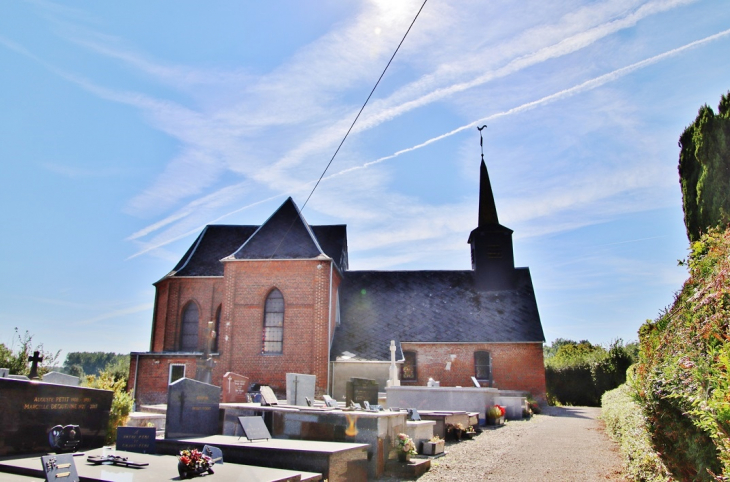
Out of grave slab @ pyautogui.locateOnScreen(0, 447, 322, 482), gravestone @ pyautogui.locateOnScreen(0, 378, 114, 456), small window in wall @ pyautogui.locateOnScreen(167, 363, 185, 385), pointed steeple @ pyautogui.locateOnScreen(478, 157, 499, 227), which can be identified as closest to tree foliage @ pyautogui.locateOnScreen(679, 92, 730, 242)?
grave slab @ pyautogui.locateOnScreen(0, 447, 322, 482)

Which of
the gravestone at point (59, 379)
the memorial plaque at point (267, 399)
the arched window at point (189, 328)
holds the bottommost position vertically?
the memorial plaque at point (267, 399)

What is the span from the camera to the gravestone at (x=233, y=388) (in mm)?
17531

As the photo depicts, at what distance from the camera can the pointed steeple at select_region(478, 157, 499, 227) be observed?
29406mm

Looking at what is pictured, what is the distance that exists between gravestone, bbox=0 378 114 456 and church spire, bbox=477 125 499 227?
2357 cm

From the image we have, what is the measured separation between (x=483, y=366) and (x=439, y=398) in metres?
9.23

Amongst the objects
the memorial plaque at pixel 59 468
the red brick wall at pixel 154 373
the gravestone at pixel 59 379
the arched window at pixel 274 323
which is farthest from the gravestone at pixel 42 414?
the red brick wall at pixel 154 373

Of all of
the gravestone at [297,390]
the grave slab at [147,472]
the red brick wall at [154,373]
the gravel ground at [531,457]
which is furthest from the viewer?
the red brick wall at [154,373]

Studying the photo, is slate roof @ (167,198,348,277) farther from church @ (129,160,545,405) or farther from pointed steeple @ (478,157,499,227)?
pointed steeple @ (478,157,499,227)

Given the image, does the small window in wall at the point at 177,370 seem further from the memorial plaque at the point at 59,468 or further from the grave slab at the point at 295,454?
the memorial plaque at the point at 59,468

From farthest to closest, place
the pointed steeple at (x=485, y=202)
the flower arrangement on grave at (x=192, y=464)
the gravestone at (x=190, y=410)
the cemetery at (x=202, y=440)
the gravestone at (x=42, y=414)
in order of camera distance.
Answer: the pointed steeple at (x=485, y=202)
the gravestone at (x=190, y=410)
the gravestone at (x=42, y=414)
the cemetery at (x=202, y=440)
the flower arrangement on grave at (x=192, y=464)

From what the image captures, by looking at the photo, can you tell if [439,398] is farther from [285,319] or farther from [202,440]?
[202,440]

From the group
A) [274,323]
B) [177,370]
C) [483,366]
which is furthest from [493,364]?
[177,370]

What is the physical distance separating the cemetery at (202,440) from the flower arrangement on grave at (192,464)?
0.01 meters

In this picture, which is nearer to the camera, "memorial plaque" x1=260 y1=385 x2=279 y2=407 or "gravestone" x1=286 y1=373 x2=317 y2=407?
"memorial plaque" x1=260 y1=385 x2=279 y2=407
